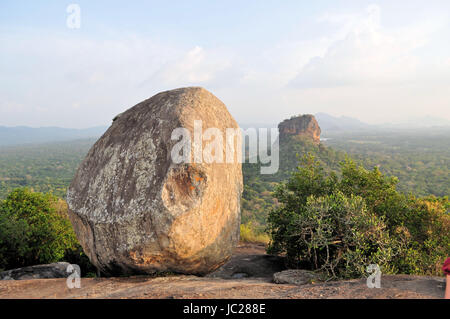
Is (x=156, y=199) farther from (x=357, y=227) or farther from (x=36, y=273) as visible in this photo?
(x=36, y=273)

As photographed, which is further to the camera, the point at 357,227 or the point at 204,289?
the point at 357,227

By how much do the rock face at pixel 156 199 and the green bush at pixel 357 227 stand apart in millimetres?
2591

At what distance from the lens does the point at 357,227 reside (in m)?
8.16

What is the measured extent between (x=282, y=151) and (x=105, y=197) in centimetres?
5405

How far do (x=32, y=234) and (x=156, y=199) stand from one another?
Answer: 9.23m

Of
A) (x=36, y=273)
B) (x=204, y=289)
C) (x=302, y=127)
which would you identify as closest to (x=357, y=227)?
(x=204, y=289)

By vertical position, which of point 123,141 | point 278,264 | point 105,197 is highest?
point 123,141

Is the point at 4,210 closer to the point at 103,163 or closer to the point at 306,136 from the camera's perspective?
the point at 103,163

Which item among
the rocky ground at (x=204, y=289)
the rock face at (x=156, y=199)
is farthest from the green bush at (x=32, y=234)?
the rock face at (x=156, y=199)

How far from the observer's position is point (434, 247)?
928cm

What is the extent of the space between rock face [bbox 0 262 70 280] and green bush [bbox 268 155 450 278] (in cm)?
765

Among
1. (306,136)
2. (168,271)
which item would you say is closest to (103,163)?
(168,271)

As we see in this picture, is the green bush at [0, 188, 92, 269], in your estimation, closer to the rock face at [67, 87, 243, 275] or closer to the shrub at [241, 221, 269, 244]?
the rock face at [67, 87, 243, 275]

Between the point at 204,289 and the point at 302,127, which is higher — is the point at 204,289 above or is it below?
below
